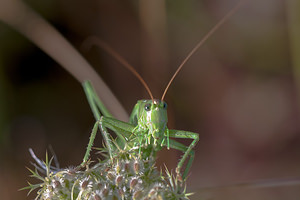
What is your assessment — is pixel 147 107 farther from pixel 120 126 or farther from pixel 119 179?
pixel 119 179

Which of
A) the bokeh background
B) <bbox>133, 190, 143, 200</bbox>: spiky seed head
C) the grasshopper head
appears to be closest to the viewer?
<bbox>133, 190, 143, 200</bbox>: spiky seed head

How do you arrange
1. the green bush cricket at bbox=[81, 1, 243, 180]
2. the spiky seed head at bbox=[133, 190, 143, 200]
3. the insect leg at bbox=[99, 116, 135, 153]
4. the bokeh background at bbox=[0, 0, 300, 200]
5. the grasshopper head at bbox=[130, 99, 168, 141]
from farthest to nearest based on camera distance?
the bokeh background at bbox=[0, 0, 300, 200] < the insect leg at bbox=[99, 116, 135, 153] < the grasshopper head at bbox=[130, 99, 168, 141] < the green bush cricket at bbox=[81, 1, 243, 180] < the spiky seed head at bbox=[133, 190, 143, 200]

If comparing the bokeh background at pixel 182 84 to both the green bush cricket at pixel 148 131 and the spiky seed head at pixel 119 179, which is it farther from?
the spiky seed head at pixel 119 179

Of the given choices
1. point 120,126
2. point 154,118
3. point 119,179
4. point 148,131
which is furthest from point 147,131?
point 119,179

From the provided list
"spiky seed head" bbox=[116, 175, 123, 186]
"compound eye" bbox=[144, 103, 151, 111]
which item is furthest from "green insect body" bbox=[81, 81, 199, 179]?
"spiky seed head" bbox=[116, 175, 123, 186]

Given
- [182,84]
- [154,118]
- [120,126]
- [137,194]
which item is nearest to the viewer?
[137,194]

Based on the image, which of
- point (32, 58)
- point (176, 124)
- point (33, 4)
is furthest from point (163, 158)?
point (33, 4)

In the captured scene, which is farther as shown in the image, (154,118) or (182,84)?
(182,84)

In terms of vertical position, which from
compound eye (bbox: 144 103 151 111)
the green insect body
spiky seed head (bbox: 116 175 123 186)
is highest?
compound eye (bbox: 144 103 151 111)

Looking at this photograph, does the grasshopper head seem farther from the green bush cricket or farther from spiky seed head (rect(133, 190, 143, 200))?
spiky seed head (rect(133, 190, 143, 200))
